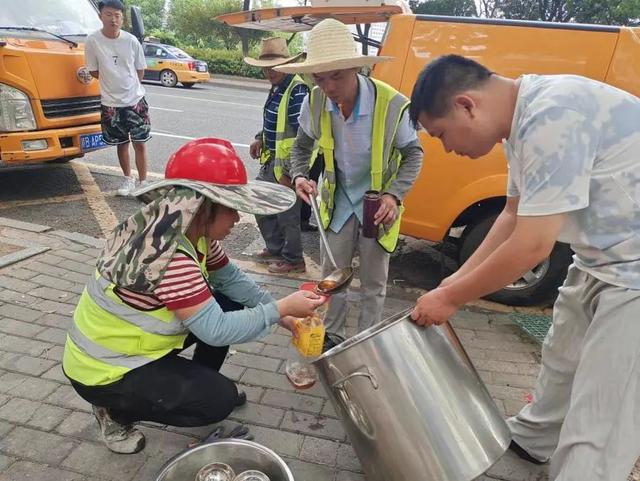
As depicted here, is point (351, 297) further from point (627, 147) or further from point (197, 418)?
point (627, 147)

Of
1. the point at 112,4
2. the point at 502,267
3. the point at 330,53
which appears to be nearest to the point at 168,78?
the point at 112,4

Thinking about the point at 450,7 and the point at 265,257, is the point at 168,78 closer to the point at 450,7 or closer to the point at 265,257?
the point at 265,257

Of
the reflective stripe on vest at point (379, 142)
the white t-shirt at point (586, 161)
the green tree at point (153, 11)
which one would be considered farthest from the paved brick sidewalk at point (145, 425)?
the green tree at point (153, 11)

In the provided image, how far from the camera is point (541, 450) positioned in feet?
7.01

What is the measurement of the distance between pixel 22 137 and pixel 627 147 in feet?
16.0

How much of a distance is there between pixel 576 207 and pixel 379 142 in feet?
4.01

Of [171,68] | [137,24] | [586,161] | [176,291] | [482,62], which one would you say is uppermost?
[586,161]

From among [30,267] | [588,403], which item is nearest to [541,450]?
[588,403]

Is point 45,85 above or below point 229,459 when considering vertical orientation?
above

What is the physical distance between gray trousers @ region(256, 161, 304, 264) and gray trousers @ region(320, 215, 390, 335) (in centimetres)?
119

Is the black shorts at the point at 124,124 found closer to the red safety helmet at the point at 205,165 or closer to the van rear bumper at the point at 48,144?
the van rear bumper at the point at 48,144

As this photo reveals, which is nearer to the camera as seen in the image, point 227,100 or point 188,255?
point 188,255

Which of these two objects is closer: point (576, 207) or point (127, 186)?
point (576, 207)

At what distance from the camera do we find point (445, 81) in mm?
1508
